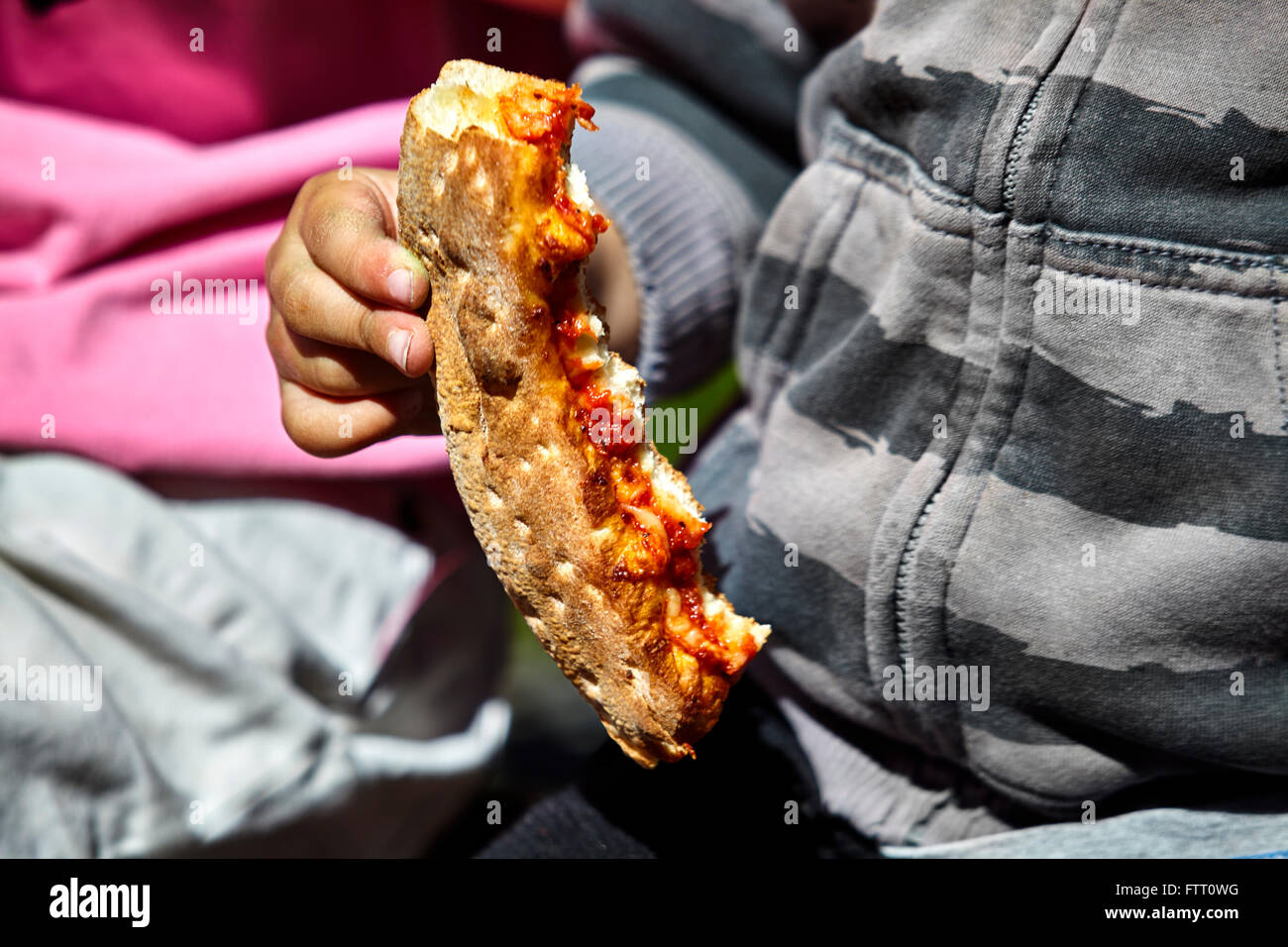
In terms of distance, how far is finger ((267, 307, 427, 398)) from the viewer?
895 mm

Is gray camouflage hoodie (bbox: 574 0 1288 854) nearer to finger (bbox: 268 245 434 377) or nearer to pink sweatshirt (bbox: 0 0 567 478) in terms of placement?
finger (bbox: 268 245 434 377)

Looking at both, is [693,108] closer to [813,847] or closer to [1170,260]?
[1170,260]

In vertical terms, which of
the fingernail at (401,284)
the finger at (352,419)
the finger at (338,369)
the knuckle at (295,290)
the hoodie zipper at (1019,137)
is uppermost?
the hoodie zipper at (1019,137)

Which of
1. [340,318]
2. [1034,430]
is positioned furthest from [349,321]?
[1034,430]

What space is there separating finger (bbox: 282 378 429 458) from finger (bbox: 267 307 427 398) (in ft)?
0.04

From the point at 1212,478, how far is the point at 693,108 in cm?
88

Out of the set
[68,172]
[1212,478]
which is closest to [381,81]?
[68,172]

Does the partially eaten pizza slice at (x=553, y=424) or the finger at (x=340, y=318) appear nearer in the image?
the partially eaten pizza slice at (x=553, y=424)

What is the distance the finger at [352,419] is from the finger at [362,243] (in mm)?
124

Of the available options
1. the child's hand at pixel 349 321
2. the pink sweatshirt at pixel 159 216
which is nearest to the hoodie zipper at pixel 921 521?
the child's hand at pixel 349 321

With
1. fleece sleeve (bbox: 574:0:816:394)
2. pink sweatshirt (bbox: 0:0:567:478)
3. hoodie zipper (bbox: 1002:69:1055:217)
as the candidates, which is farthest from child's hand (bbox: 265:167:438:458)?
hoodie zipper (bbox: 1002:69:1055:217)

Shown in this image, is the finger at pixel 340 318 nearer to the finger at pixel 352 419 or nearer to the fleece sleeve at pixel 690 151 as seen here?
the finger at pixel 352 419

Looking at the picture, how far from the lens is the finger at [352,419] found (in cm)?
91
